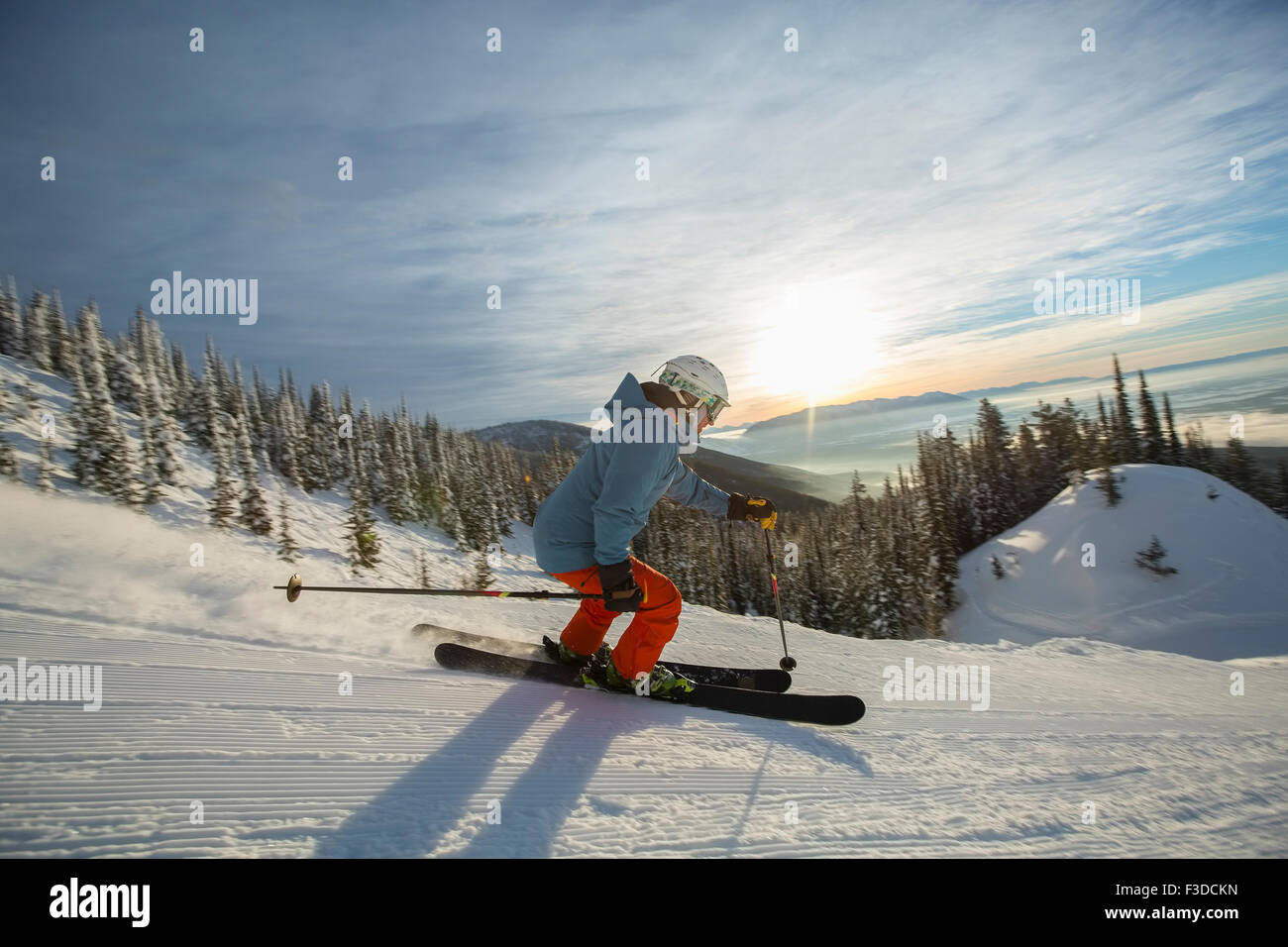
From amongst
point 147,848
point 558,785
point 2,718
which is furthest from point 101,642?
point 558,785

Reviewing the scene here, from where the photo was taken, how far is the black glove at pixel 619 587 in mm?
4281

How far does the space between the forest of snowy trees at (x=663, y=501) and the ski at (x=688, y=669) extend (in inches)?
1025

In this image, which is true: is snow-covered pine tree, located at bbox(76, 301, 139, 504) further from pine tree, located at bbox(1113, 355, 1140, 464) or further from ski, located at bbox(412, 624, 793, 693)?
pine tree, located at bbox(1113, 355, 1140, 464)

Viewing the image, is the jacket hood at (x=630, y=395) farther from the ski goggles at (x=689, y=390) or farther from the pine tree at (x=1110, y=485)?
the pine tree at (x=1110, y=485)

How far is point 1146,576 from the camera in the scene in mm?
47344

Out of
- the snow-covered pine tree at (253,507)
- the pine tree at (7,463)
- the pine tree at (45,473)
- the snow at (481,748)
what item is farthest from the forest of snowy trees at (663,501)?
the snow at (481,748)

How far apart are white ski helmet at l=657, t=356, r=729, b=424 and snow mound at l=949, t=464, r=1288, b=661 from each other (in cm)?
4995

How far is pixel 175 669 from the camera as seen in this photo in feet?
12.8

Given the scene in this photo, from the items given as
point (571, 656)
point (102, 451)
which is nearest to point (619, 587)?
point (571, 656)

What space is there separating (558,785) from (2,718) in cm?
287

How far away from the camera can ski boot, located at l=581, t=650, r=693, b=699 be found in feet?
15.9

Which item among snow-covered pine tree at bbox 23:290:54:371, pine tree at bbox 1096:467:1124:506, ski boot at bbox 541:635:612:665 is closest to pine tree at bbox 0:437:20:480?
ski boot at bbox 541:635:612:665

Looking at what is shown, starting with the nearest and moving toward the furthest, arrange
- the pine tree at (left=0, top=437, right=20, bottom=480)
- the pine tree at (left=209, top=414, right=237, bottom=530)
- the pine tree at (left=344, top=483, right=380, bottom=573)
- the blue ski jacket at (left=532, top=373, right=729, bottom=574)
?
the blue ski jacket at (left=532, top=373, right=729, bottom=574), the pine tree at (left=0, top=437, right=20, bottom=480), the pine tree at (left=209, top=414, right=237, bottom=530), the pine tree at (left=344, top=483, right=380, bottom=573)
